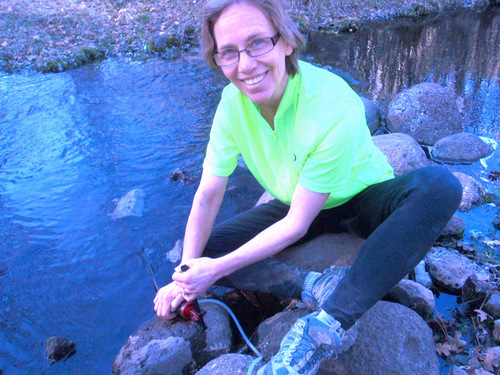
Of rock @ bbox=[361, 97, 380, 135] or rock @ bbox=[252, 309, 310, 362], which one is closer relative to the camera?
rock @ bbox=[252, 309, 310, 362]

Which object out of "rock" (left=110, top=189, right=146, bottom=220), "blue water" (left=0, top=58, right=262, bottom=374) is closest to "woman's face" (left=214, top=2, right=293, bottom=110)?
"blue water" (left=0, top=58, right=262, bottom=374)

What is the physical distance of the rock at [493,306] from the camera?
2.76 m

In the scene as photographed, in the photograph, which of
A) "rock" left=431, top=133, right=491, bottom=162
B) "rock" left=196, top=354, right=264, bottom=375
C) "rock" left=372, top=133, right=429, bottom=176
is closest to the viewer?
"rock" left=196, top=354, right=264, bottom=375

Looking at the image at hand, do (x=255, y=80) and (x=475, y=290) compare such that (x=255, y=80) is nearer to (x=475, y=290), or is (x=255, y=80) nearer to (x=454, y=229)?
(x=475, y=290)

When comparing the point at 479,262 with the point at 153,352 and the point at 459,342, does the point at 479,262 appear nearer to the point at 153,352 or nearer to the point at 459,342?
the point at 459,342

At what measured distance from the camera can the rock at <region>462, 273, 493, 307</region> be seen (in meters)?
2.89

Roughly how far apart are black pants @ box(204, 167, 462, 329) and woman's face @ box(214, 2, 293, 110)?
0.92 metres

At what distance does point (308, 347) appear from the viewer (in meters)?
1.94

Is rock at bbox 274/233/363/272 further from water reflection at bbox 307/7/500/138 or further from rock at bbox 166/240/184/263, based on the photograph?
water reflection at bbox 307/7/500/138

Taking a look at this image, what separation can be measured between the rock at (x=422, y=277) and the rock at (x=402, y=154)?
1.28 metres

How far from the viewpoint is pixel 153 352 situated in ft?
8.48

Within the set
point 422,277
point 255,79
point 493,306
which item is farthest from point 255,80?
point 493,306

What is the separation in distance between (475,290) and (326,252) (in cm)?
112

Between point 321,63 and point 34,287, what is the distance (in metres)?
7.45
